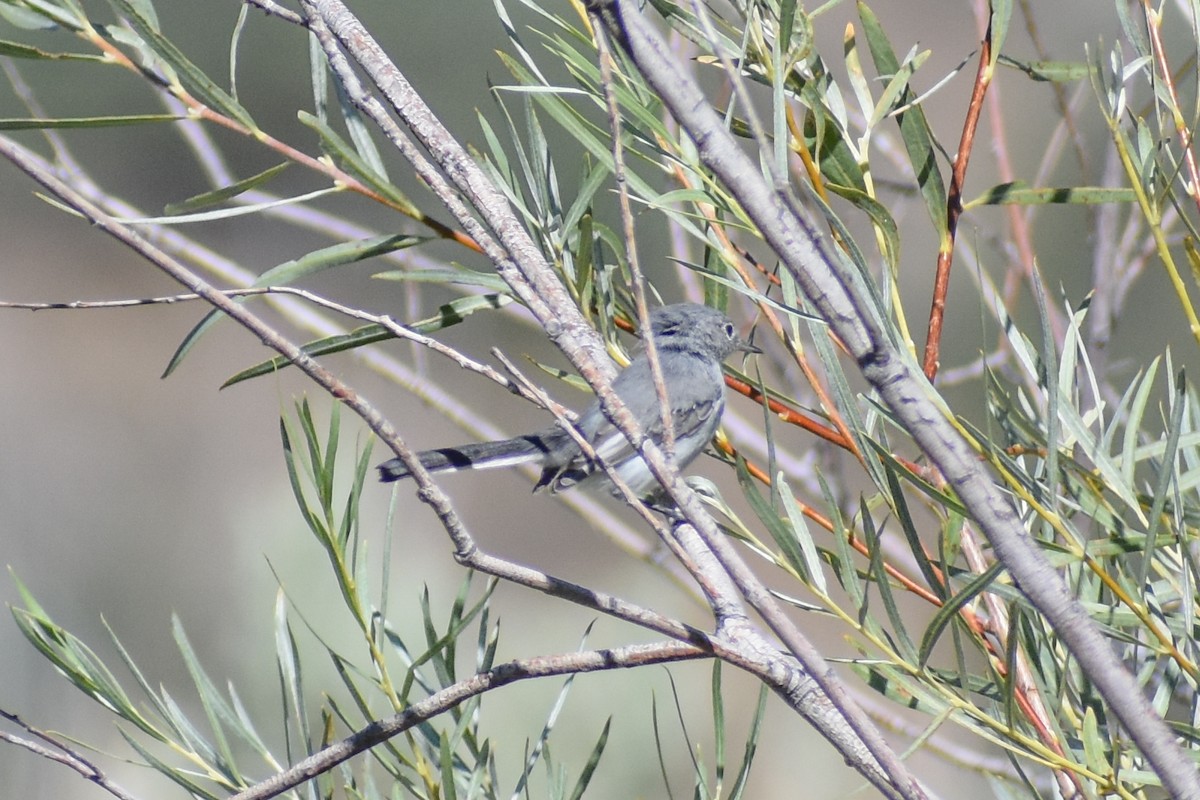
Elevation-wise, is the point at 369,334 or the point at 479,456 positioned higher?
the point at 369,334

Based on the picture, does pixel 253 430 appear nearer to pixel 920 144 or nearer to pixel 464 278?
pixel 464 278

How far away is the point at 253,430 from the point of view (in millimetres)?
8383

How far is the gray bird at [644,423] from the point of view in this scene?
1.54 meters

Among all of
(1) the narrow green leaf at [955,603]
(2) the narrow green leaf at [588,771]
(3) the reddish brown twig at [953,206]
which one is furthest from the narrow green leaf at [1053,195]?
(2) the narrow green leaf at [588,771]

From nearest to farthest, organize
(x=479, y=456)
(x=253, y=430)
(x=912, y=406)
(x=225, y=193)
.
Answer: (x=912, y=406) → (x=225, y=193) → (x=479, y=456) → (x=253, y=430)

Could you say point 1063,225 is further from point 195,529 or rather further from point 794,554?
point 195,529

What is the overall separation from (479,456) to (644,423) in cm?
36

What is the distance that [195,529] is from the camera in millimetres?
6754

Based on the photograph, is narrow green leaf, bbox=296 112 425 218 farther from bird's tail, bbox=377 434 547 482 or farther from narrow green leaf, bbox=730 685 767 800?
bird's tail, bbox=377 434 547 482

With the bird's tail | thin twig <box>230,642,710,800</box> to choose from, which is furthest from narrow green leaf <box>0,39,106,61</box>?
the bird's tail

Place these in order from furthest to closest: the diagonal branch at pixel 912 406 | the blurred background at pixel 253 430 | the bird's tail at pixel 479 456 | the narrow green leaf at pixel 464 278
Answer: the blurred background at pixel 253 430
the bird's tail at pixel 479 456
the narrow green leaf at pixel 464 278
the diagonal branch at pixel 912 406

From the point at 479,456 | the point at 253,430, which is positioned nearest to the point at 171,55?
the point at 479,456

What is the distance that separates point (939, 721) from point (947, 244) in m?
0.30

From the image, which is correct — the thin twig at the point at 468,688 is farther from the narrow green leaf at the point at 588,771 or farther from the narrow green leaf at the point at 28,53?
the narrow green leaf at the point at 28,53
